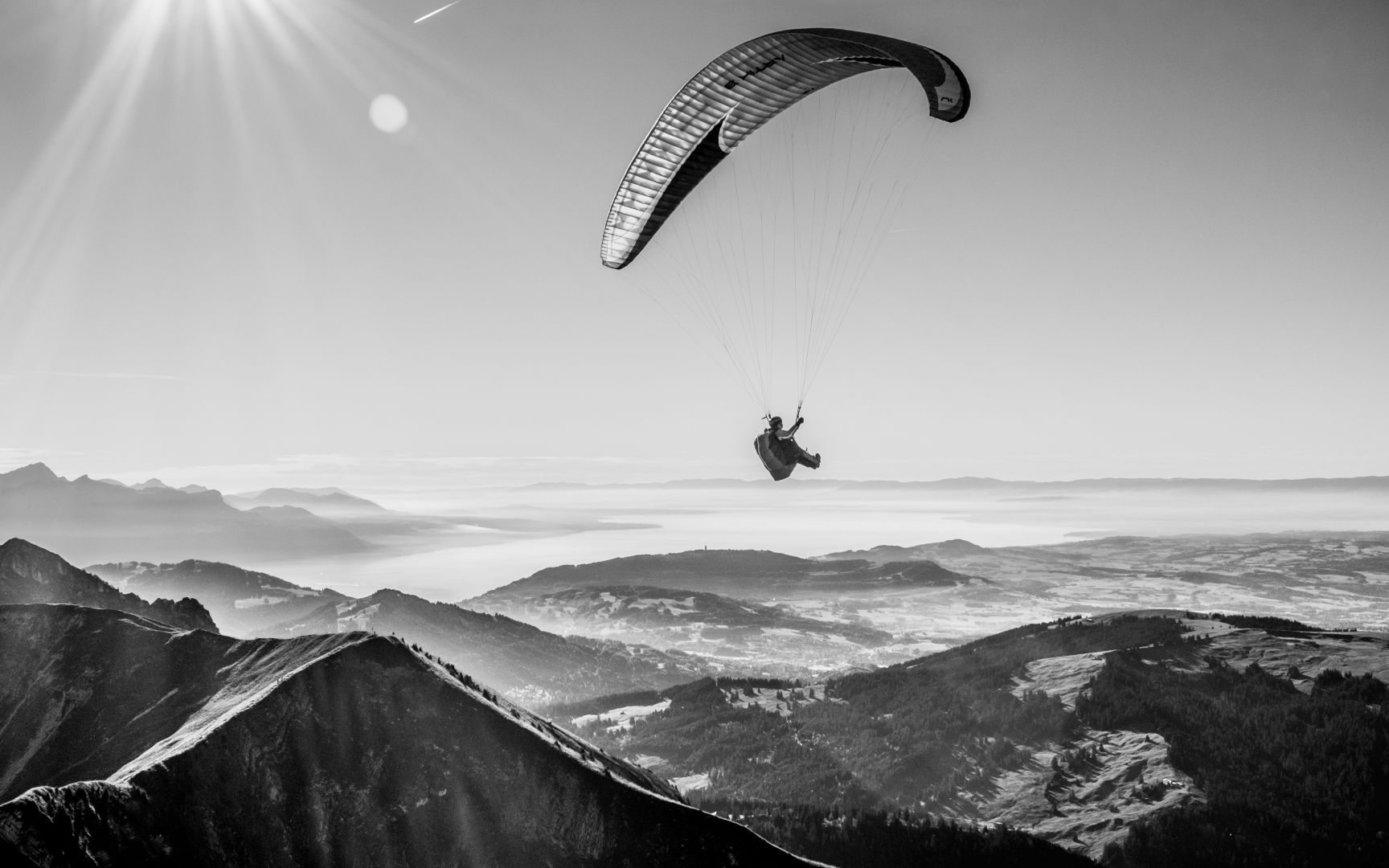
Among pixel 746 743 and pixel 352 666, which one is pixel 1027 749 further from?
pixel 352 666

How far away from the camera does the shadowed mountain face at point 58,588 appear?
10838cm

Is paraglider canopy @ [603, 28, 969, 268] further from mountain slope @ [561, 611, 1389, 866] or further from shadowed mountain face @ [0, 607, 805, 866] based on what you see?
mountain slope @ [561, 611, 1389, 866]

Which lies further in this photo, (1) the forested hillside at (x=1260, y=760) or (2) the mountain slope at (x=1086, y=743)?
(2) the mountain slope at (x=1086, y=743)

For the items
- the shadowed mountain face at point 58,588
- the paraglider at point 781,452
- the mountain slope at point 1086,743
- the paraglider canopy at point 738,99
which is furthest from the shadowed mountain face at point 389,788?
the mountain slope at point 1086,743

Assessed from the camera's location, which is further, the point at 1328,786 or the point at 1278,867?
Result: the point at 1328,786

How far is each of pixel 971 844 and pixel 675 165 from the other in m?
109

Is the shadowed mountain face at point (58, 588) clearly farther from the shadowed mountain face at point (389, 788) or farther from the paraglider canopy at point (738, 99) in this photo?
the paraglider canopy at point (738, 99)

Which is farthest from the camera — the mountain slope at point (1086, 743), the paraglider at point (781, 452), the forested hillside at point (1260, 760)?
the mountain slope at point (1086, 743)

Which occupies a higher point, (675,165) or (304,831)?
(675,165)

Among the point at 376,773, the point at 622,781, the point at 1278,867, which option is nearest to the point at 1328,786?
the point at 1278,867

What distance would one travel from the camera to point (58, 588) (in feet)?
368

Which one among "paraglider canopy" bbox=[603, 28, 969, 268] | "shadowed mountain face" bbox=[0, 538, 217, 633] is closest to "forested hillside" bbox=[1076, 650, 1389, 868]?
"paraglider canopy" bbox=[603, 28, 969, 268]

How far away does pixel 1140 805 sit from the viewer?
134625 millimetres

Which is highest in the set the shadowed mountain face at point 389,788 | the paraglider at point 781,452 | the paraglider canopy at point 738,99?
the paraglider canopy at point 738,99
